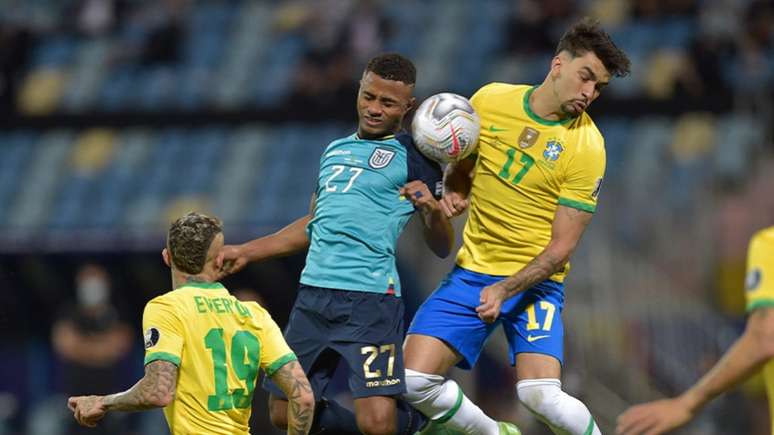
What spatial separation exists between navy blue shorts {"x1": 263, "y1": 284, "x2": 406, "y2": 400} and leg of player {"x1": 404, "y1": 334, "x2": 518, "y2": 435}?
0.69 feet

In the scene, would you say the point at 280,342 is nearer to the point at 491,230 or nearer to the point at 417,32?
the point at 491,230

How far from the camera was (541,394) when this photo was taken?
7223mm

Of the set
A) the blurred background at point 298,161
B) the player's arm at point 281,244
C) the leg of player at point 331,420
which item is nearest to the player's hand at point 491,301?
the leg of player at point 331,420

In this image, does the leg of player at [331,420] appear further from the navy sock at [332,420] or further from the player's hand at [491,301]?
the player's hand at [491,301]

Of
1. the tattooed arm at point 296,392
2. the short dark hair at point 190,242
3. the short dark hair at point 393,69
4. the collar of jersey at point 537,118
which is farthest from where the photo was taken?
the collar of jersey at point 537,118

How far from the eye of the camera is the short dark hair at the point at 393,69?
706 cm

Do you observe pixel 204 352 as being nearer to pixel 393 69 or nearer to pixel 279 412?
pixel 279 412

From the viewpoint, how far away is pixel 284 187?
17.6 m

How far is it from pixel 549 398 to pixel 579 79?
5.23ft

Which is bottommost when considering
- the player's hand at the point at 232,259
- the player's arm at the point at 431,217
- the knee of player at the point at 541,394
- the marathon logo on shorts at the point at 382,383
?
the knee of player at the point at 541,394

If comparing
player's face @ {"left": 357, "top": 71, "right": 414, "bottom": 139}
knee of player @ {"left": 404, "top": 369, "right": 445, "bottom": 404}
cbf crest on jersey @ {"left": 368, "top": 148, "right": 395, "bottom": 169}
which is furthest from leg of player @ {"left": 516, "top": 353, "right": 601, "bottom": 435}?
player's face @ {"left": 357, "top": 71, "right": 414, "bottom": 139}

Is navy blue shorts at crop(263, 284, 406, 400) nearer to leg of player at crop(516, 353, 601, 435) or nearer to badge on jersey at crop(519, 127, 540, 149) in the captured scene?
leg of player at crop(516, 353, 601, 435)

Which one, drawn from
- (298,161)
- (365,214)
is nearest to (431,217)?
(365,214)

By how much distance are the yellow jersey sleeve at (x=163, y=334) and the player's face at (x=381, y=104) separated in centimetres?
167
